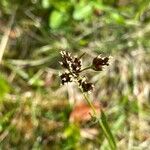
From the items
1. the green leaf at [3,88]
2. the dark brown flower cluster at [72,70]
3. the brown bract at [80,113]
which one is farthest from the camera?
the brown bract at [80,113]

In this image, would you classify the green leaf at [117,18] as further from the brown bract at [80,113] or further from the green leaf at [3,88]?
the green leaf at [3,88]

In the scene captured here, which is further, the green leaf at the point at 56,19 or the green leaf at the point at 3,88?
the green leaf at the point at 56,19

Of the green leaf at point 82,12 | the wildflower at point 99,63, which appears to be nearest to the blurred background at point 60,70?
the green leaf at point 82,12

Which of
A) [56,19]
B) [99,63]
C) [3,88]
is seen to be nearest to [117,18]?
[56,19]

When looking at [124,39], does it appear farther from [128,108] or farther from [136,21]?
[128,108]

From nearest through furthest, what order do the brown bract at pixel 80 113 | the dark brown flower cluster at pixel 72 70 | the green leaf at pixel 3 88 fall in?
the dark brown flower cluster at pixel 72 70, the green leaf at pixel 3 88, the brown bract at pixel 80 113

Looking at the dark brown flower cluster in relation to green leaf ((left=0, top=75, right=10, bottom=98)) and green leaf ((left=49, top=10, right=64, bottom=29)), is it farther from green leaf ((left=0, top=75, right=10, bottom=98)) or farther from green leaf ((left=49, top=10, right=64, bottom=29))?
green leaf ((left=49, top=10, right=64, bottom=29))

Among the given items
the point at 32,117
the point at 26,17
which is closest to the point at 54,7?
the point at 26,17
